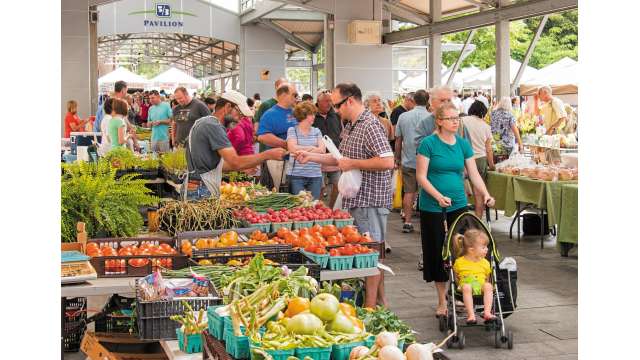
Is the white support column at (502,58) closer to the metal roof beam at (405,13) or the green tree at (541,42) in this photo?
the metal roof beam at (405,13)

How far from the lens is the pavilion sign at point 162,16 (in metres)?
27.7

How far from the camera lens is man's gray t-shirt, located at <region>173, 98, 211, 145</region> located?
1031cm

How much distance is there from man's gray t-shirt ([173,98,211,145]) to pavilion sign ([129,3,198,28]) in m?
17.7

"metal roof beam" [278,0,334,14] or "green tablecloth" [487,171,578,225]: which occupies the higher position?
"metal roof beam" [278,0,334,14]

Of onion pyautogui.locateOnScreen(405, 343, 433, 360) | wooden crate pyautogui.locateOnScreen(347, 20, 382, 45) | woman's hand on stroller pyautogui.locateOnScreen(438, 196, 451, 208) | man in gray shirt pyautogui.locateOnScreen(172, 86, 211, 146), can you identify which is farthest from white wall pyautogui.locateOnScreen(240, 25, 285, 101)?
onion pyautogui.locateOnScreen(405, 343, 433, 360)

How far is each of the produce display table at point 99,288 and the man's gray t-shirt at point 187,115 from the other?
5.76 metres

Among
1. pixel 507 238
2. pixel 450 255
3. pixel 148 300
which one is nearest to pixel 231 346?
pixel 148 300

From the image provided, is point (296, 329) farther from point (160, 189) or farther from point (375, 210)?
point (160, 189)

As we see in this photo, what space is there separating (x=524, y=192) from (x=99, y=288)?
6103 millimetres

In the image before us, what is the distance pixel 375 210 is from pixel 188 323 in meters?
2.74

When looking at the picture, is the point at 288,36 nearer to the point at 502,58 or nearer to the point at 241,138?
the point at 502,58

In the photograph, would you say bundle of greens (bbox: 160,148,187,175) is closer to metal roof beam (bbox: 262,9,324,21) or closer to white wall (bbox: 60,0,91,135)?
white wall (bbox: 60,0,91,135)

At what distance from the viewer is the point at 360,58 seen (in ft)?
63.5

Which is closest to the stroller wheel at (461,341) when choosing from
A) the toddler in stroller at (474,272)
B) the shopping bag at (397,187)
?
the toddler in stroller at (474,272)
